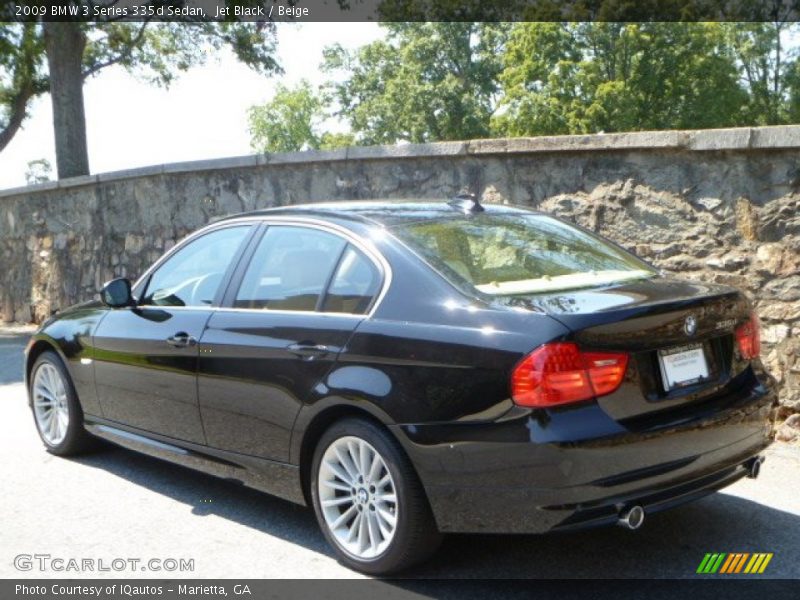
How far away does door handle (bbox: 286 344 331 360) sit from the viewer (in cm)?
432

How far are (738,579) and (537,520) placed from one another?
0.96 meters

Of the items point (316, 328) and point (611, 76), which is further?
point (611, 76)

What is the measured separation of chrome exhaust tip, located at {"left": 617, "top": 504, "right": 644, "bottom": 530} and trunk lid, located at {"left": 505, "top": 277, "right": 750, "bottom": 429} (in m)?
0.30

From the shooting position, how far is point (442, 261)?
4297mm

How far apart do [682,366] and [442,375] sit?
3.08ft

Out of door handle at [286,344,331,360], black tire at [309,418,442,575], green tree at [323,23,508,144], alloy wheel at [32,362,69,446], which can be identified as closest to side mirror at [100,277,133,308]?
alloy wheel at [32,362,69,446]

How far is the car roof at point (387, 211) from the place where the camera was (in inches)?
187

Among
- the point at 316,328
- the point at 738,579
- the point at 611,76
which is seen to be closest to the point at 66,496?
the point at 316,328

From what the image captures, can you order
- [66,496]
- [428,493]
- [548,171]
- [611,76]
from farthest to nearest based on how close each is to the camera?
[611,76]
[548,171]
[66,496]
[428,493]

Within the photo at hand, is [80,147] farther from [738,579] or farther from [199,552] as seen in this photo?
[738,579]

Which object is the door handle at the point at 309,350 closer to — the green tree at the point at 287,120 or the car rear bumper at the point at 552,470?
the car rear bumper at the point at 552,470

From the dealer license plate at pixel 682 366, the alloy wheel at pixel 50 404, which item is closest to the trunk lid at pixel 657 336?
the dealer license plate at pixel 682 366

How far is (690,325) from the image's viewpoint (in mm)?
4012

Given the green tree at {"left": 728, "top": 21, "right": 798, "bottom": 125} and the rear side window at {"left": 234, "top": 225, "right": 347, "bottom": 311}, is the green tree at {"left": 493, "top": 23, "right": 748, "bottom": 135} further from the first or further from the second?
the rear side window at {"left": 234, "top": 225, "right": 347, "bottom": 311}
